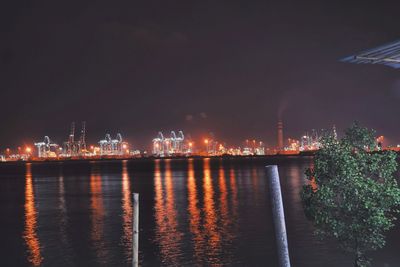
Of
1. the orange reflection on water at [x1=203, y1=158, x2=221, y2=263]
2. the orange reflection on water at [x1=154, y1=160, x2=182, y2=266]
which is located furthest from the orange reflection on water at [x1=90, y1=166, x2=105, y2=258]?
the orange reflection on water at [x1=203, y1=158, x2=221, y2=263]

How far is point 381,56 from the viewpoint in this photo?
19.3 feet

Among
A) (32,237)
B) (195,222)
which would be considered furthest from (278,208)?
(195,222)

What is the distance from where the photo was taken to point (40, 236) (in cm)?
2055

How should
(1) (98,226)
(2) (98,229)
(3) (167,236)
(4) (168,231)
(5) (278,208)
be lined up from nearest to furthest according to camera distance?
(5) (278,208) → (3) (167,236) → (4) (168,231) → (2) (98,229) → (1) (98,226)

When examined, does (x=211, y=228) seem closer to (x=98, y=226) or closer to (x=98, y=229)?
(x=98, y=229)

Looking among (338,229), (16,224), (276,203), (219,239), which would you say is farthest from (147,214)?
(276,203)

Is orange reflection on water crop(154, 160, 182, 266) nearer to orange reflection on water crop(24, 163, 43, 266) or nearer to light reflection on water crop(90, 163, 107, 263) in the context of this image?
light reflection on water crop(90, 163, 107, 263)

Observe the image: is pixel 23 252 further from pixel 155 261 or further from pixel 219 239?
pixel 219 239

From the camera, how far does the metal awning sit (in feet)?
18.0

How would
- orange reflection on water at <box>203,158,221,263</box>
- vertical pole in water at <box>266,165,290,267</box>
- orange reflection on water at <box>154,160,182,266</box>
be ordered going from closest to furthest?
vertical pole in water at <box>266,165,290,267</box> → orange reflection on water at <box>154,160,182,266</box> → orange reflection on water at <box>203,158,221,263</box>

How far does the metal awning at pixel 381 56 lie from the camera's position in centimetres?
550

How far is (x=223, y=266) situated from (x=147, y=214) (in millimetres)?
12769

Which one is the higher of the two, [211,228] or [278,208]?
[278,208]

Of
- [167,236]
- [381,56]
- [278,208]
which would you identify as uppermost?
[381,56]
